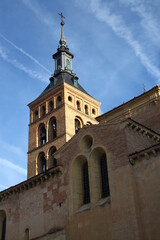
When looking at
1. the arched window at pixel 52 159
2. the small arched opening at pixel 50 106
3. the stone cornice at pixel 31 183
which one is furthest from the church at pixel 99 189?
the small arched opening at pixel 50 106

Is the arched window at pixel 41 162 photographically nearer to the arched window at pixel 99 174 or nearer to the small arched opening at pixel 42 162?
the small arched opening at pixel 42 162

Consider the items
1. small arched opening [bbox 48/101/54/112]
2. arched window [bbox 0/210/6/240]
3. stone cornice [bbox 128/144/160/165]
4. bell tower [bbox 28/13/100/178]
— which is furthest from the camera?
small arched opening [bbox 48/101/54/112]

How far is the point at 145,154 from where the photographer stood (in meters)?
19.1

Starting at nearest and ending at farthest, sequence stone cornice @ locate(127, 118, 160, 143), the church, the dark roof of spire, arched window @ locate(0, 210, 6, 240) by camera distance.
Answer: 1. the church
2. stone cornice @ locate(127, 118, 160, 143)
3. arched window @ locate(0, 210, 6, 240)
4. the dark roof of spire

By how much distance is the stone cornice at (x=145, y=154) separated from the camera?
61.5 ft

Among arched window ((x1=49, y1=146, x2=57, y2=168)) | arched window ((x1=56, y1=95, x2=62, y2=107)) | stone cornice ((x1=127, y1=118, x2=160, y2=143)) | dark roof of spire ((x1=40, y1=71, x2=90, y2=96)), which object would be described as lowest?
stone cornice ((x1=127, y1=118, x2=160, y2=143))

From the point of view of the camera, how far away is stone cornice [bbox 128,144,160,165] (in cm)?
1875

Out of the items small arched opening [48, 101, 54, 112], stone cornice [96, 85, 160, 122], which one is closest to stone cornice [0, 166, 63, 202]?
stone cornice [96, 85, 160, 122]

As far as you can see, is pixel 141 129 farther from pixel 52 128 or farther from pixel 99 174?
pixel 52 128

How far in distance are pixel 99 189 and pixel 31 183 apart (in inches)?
240

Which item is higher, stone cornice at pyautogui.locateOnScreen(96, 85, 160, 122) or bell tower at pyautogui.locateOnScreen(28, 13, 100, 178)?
bell tower at pyautogui.locateOnScreen(28, 13, 100, 178)

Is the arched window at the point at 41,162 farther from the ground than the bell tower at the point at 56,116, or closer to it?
closer to it

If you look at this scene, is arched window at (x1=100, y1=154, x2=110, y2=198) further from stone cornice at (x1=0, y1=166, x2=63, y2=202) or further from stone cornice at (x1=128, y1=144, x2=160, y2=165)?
stone cornice at (x1=0, y1=166, x2=63, y2=202)

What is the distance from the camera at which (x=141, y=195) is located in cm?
1861
